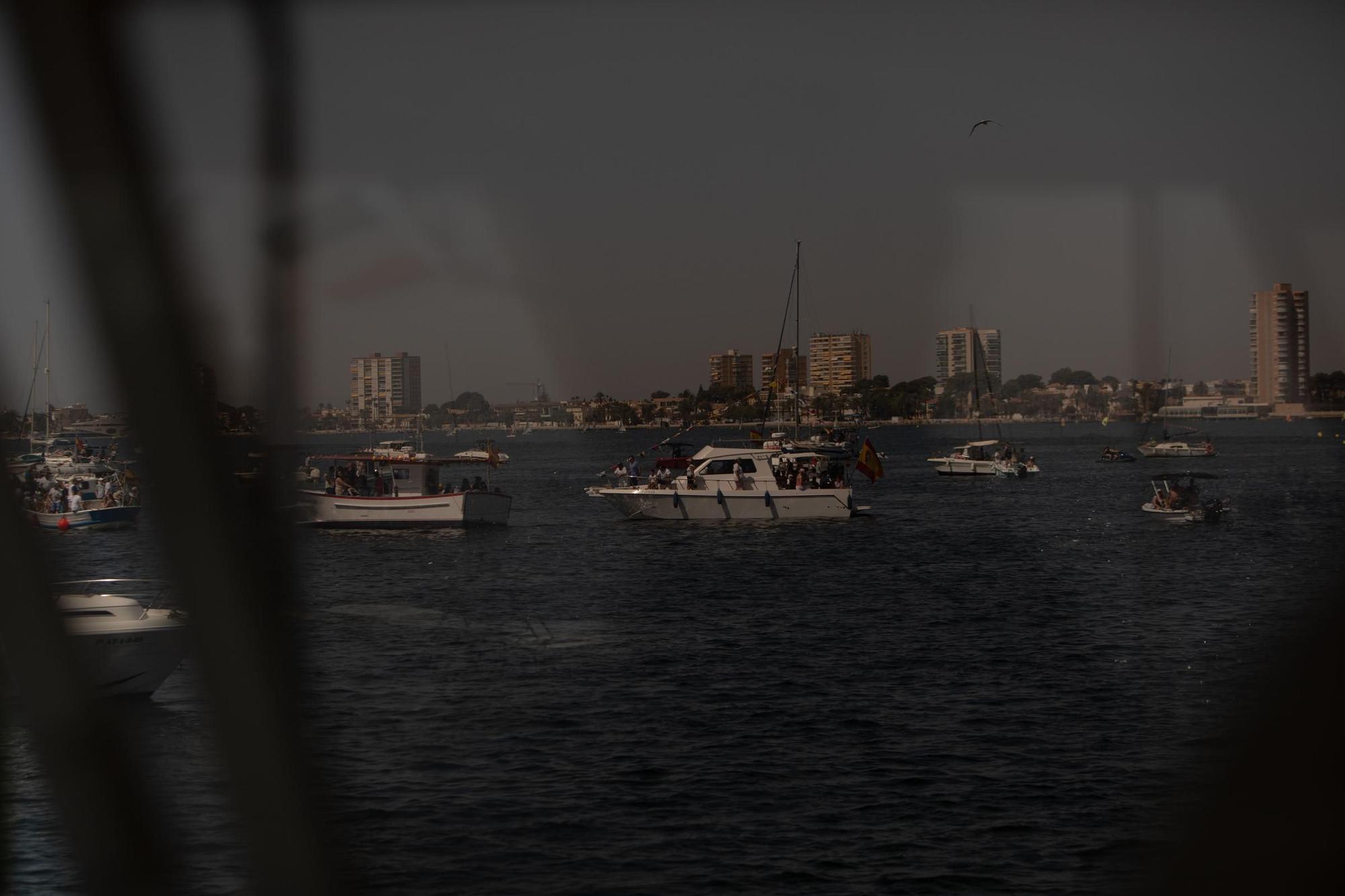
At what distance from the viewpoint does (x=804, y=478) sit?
26.6 metres

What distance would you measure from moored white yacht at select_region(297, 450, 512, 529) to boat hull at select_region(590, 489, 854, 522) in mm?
3230

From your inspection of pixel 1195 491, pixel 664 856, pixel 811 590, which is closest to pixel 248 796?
pixel 664 856

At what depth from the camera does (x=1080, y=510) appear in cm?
3173

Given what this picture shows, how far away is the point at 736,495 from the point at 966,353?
23.8 metres

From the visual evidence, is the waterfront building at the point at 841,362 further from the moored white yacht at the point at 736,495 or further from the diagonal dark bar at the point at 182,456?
the diagonal dark bar at the point at 182,456

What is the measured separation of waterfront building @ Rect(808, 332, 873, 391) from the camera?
5409 cm

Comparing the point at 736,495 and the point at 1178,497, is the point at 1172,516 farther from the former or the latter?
the point at 736,495

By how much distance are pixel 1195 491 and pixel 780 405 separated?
87.8 ft

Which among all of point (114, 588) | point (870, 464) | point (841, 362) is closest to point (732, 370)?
point (841, 362)

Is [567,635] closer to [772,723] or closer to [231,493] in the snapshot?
[772,723]

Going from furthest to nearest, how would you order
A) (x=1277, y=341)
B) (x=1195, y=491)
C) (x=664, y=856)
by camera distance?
1. (x=1195, y=491)
2. (x=1277, y=341)
3. (x=664, y=856)

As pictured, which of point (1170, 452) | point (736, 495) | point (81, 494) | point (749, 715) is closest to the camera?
point (749, 715)

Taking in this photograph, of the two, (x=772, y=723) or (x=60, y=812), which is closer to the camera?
(x=60, y=812)

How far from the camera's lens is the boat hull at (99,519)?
25172 mm
